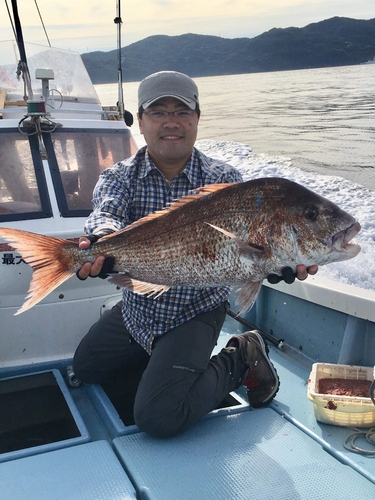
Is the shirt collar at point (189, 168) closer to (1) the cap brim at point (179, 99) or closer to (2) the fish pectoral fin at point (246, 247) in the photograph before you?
(1) the cap brim at point (179, 99)

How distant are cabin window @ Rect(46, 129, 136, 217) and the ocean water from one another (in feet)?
2.28

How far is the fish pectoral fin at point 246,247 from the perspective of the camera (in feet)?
7.73

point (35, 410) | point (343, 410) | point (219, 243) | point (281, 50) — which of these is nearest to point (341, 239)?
point (219, 243)

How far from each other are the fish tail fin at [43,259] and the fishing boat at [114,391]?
94 cm

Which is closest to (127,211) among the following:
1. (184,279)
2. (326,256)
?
(184,279)

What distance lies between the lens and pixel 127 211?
331 cm

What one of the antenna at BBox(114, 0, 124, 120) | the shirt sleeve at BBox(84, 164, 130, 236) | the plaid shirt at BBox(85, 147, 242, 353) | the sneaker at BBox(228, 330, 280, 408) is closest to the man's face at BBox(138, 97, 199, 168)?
the plaid shirt at BBox(85, 147, 242, 353)

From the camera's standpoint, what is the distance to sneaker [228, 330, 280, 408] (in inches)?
130

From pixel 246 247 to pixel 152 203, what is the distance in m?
1.15

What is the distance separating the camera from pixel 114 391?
3775 millimetres

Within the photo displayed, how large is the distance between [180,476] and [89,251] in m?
1.28

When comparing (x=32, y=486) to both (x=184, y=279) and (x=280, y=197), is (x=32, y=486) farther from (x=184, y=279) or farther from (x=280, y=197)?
(x=280, y=197)

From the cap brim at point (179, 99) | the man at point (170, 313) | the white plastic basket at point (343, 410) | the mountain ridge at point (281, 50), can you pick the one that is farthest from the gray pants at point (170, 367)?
the mountain ridge at point (281, 50)

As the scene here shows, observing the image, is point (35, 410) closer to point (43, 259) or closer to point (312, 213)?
point (43, 259)
